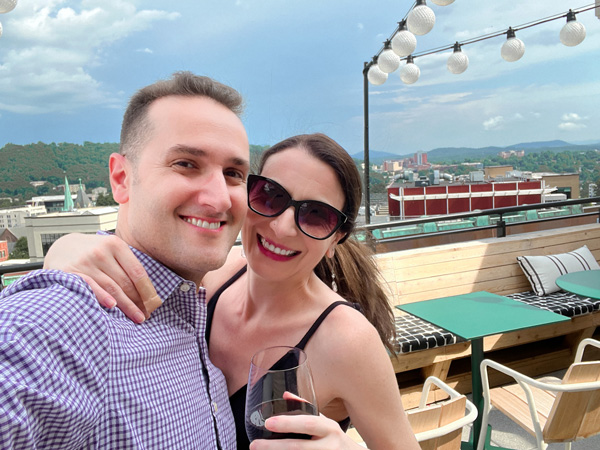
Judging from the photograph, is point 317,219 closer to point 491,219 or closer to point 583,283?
point 583,283

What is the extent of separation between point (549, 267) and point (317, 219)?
15.0 feet

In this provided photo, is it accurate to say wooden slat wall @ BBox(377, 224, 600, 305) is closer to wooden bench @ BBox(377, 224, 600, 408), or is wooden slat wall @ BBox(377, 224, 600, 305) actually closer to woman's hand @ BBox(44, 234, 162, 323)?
wooden bench @ BBox(377, 224, 600, 408)

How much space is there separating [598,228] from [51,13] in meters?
104

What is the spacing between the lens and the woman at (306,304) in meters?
1.03

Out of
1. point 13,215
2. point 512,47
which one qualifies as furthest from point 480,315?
point 13,215

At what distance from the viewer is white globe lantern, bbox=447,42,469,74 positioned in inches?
223

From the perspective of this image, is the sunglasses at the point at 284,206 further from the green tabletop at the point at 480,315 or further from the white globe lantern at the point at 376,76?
the white globe lantern at the point at 376,76

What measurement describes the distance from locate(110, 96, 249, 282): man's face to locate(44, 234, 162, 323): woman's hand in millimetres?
70

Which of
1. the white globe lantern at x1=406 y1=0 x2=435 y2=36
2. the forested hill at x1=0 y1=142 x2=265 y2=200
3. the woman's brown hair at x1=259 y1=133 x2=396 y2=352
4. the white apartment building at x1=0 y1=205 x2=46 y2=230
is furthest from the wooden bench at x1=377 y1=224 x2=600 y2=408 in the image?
the forested hill at x1=0 y1=142 x2=265 y2=200

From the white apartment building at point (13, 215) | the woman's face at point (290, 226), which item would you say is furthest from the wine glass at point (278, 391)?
the white apartment building at point (13, 215)

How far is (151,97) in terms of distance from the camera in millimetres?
1036

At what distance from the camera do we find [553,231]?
17.8ft

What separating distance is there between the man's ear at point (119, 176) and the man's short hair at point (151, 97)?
20mm

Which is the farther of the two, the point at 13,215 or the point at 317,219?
the point at 13,215
